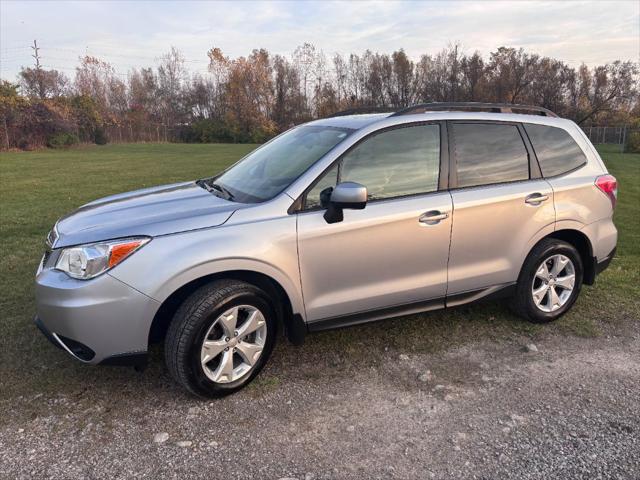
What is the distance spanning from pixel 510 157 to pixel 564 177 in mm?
533

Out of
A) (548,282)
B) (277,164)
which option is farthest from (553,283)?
(277,164)

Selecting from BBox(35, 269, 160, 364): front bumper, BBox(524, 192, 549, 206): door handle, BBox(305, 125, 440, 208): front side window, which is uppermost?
BBox(305, 125, 440, 208): front side window

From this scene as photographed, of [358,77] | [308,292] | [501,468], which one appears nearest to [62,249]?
[308,292]

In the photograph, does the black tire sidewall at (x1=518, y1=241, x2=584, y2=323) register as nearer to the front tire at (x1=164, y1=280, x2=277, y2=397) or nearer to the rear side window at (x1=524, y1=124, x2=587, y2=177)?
the rear side window at (x1=524, y1=124, x2=587, y2=177)

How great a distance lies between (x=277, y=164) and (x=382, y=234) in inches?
39.4

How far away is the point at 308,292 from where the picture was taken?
3344 millimetres

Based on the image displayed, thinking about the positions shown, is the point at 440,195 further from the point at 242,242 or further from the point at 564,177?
the point at 242,242

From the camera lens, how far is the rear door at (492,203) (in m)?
3.75

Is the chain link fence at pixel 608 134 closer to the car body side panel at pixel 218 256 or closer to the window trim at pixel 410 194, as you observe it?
the window trim at pixel 410 194

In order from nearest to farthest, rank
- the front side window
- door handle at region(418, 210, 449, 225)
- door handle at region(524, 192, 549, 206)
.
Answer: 1. the front side window
2. door handle at region(418, 210, 449, 225)
3. door handle at region(524, 192, 549, 206)

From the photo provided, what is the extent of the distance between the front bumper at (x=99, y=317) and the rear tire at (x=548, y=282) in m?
2.91

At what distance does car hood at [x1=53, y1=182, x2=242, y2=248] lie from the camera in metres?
3.04

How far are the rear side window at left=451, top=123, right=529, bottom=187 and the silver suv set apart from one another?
0.01 metres

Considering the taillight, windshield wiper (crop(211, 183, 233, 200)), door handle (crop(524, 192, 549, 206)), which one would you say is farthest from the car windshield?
the taillight
